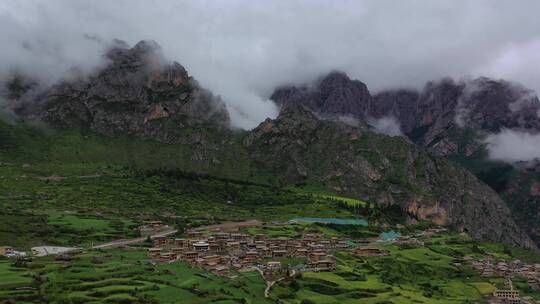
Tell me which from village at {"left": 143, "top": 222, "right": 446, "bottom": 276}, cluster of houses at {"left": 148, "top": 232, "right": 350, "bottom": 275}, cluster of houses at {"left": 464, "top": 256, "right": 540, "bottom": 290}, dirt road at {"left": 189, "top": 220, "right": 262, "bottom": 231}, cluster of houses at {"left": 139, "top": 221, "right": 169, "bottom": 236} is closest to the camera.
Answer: village at {"left": 143, "top": 222, "right": 446, "bottom": 276}

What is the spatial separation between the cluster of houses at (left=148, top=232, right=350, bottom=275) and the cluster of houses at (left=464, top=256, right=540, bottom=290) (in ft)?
112

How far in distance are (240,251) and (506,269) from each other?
228ft

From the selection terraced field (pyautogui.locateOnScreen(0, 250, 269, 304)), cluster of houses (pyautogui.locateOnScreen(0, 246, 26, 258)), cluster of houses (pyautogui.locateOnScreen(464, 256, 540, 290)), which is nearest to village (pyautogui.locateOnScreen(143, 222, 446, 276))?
terraced field (pyautogui.locateOnScreen(0, 250, 269, 304))

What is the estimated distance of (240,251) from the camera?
452ft

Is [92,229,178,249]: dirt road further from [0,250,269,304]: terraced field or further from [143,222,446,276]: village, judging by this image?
[0,250,269,304]: terraced field

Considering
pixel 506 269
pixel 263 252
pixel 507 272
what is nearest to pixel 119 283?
pixel 263 252

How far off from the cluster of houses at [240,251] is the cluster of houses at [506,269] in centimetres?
3427

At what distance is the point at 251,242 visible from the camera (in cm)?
15025

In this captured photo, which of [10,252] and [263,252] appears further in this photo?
[263,252]

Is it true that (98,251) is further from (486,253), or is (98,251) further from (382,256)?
(486,253)

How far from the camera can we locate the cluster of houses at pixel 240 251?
121219 millimetres

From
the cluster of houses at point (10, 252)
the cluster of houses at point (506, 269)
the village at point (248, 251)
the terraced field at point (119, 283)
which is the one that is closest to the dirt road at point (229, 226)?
the village at point (248, 251)

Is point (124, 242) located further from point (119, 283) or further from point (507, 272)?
point (507, 272)

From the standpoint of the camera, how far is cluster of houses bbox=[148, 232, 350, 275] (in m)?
121
